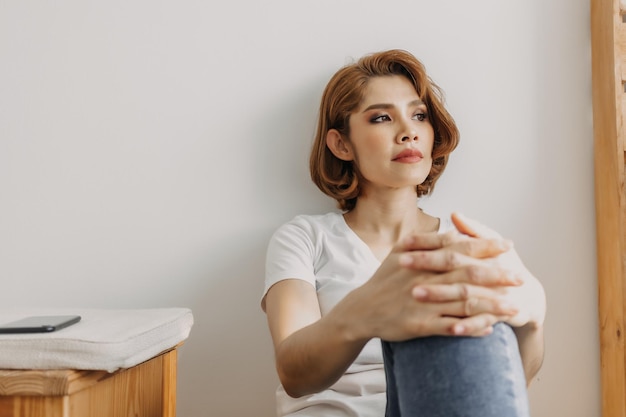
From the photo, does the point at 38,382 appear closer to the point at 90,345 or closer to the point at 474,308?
the point at 90,345

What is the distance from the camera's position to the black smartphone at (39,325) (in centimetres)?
87

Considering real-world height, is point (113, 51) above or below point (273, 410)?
above

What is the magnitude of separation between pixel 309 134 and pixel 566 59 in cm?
55

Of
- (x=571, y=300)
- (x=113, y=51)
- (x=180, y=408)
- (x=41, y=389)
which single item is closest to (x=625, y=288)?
(x=571, y=300)

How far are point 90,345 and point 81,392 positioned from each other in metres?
0.07

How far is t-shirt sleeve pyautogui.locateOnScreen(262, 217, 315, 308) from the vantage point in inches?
42.4

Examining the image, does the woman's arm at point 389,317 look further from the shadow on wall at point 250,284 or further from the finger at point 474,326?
the shadow on wall at point 250,284

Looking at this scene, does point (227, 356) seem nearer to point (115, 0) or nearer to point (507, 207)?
point (507, 207)

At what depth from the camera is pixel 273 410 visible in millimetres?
1266

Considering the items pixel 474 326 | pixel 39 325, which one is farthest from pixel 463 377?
pixel 39 325

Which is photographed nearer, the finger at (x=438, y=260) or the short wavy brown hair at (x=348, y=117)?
the finger at (x=438, y=260)

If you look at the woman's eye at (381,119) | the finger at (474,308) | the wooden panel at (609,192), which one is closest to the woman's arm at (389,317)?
the finger at (474,308)

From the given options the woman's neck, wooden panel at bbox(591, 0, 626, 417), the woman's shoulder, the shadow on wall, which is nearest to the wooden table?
the shadow on wall

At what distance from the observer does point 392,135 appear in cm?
116
